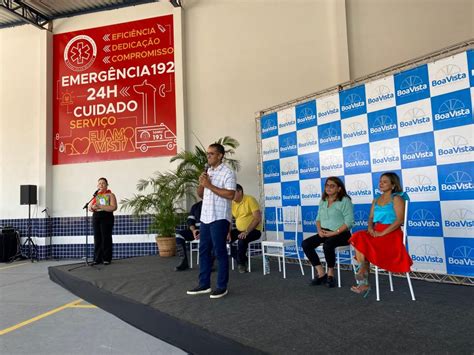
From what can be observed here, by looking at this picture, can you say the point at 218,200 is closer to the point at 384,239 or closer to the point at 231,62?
the point at 384,239

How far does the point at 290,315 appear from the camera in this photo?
2.19m

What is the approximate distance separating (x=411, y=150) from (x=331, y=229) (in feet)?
3.62

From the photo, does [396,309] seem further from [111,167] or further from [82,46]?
[82,46]

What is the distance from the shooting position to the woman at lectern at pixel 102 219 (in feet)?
14.9

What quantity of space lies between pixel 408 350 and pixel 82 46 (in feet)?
23.7

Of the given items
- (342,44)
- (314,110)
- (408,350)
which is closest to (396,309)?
(408,350)

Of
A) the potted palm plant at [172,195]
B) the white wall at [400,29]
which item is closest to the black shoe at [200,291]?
the potted palm plant at [172,195]

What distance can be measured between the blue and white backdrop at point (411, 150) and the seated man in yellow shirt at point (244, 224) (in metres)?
0.76

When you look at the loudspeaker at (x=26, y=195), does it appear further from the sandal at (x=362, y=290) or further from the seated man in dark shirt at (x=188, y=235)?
the sandal at (x=362, y=290)

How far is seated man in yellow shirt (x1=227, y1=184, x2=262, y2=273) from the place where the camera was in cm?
378

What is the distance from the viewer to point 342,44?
542 cm

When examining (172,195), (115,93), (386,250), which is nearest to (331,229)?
(386,250)

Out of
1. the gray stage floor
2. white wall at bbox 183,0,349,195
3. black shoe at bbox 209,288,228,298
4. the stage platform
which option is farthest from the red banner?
black shoe at bbox 209,288,228,298

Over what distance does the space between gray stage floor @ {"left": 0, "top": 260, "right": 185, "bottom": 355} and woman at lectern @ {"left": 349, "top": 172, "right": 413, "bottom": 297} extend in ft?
4.87
